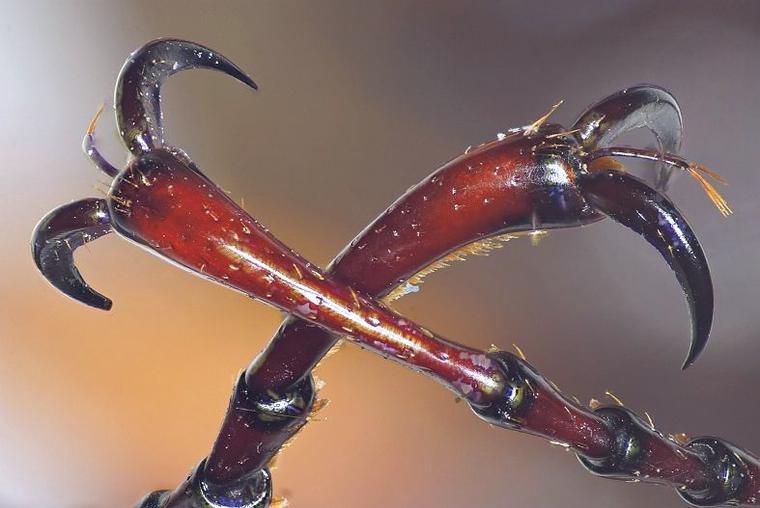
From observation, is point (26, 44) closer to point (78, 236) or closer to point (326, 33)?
point (326, 33)

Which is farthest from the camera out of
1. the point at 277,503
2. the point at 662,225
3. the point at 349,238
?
the point at 349,238

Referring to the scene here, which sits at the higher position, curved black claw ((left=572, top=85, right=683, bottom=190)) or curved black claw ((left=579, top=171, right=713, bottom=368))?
curved black claw ((left=572, top=85, right=683, bottom=190))

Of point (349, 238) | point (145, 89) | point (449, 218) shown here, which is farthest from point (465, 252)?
point (349, 238)

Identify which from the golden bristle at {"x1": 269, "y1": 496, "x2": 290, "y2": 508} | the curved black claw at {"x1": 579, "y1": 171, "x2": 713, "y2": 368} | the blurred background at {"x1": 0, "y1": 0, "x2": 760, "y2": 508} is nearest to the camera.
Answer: the curved black claw at {"x1": 579, "y1": 171, "x2": 713, "y2": 368}

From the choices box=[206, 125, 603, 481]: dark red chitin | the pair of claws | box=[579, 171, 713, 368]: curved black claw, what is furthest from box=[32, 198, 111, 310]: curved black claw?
box=[579, 171, 713, 368]: curved black claw

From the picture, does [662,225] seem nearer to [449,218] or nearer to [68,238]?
[449,218]

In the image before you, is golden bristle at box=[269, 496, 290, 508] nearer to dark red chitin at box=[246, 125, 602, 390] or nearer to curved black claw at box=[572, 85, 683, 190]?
dark red chitin at box=[246, 125, 602, 390]

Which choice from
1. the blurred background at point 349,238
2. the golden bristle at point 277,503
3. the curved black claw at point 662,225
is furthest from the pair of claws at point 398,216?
the blurred background at point 349,238
